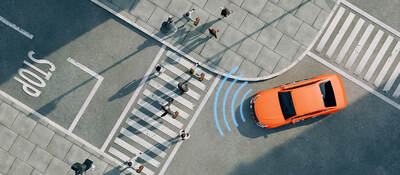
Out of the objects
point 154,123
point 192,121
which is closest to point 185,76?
point 192,121

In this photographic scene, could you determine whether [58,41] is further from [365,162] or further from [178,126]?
[365,162]

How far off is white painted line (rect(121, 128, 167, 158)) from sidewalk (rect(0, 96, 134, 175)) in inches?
94.6

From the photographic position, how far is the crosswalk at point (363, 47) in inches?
836

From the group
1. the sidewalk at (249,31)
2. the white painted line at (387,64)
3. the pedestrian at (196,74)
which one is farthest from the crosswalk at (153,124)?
the white painted line at (387,64)

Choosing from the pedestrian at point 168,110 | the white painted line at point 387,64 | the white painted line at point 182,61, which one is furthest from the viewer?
the white painted line at point 182,61

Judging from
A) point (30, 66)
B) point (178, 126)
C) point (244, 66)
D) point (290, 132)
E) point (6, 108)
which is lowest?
point (6, 108)

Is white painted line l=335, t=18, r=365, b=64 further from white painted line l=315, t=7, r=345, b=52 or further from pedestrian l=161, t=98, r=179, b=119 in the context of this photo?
pedestrian l=161, t=98, r=179, b=119

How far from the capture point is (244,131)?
847 inches

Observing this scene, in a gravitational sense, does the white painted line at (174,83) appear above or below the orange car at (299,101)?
below

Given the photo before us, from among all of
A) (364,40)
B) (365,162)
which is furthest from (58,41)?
(365,162)

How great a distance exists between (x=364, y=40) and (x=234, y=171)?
13.4 meters

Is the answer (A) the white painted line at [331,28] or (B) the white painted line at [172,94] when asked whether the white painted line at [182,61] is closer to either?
(B) the white painted line at [172,94]

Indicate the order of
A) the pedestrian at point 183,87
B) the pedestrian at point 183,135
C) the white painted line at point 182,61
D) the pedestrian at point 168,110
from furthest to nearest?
1. the white painted line at point 182,61
2. the pedestrian at point 183,135
3. the pedestrian at point 183,87
4. the pedestrian at point 168,110

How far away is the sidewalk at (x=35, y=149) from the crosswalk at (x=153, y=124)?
6.63ft
